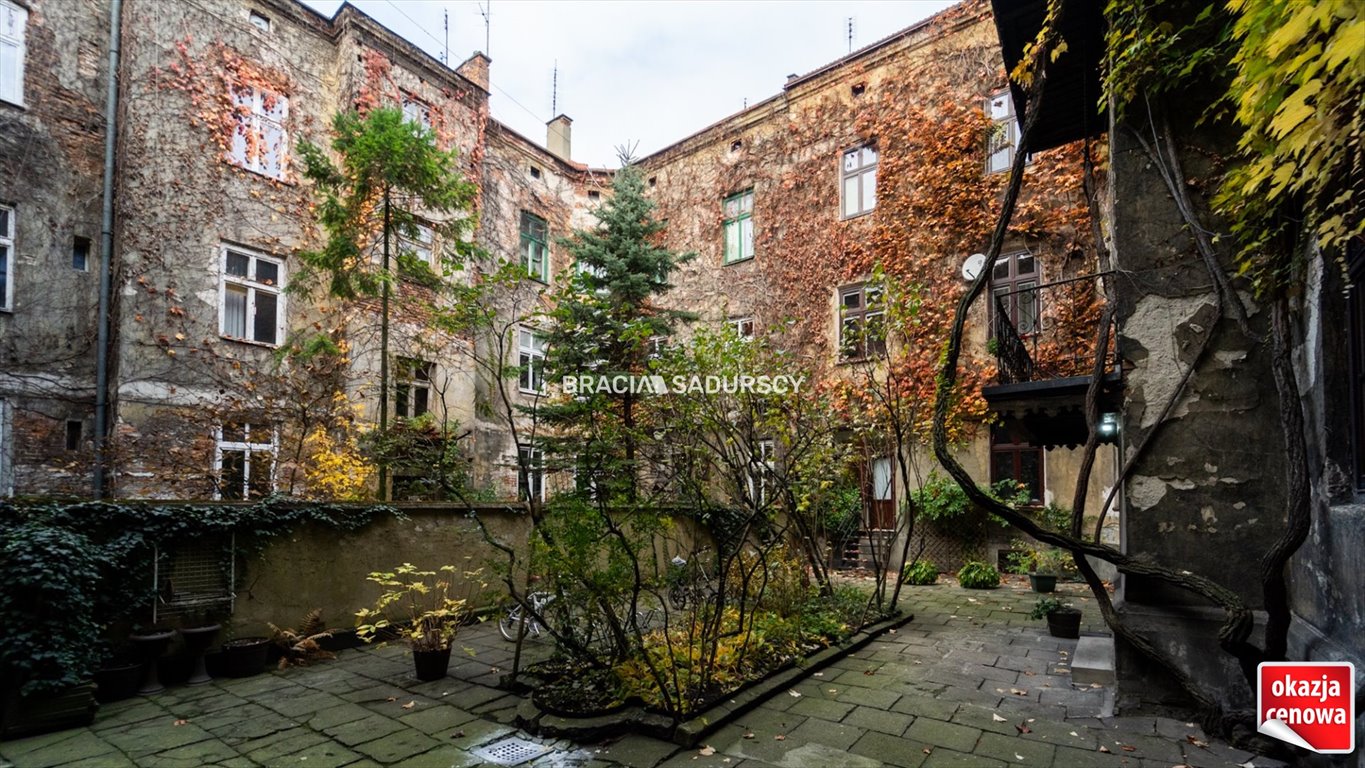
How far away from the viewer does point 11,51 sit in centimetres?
980

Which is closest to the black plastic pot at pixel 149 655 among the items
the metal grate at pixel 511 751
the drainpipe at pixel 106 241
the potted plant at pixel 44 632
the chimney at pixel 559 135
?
the potted plant at pixel 44 632

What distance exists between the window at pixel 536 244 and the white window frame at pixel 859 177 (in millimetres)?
8041

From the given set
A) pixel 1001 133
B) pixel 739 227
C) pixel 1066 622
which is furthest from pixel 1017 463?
pixel 739 227

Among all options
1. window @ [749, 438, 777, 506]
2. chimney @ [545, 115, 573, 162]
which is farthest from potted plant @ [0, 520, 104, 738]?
chimney @ [545, 115, 573, 162]

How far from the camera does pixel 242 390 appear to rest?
34.8ft

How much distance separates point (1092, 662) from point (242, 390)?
12.4 metres

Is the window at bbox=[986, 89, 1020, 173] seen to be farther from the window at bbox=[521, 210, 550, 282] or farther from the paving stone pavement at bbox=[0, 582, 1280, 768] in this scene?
the window at bbox=[521, 210, 550, 282]

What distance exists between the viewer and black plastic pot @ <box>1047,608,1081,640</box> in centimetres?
695

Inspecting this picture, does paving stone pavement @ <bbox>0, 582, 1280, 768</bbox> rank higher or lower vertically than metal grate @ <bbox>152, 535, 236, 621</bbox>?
lower

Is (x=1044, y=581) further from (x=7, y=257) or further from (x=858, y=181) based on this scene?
(x=7, y=257)

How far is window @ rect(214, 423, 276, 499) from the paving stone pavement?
4.53 meters

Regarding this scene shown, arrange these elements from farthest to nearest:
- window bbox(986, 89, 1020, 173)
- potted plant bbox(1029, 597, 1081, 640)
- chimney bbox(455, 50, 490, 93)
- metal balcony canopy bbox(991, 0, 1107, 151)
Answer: chimney bbox(455, 50, 490, 93) < window bbox(986, 89, 1020, 173) < potted plant bbox(1029, 597, 1081, 640) < metal balcony canopy bbox(991, 0, 1107, 151)

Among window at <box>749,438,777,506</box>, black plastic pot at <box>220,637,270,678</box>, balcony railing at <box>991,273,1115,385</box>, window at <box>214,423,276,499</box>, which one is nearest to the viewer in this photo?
black plastic pot at <box>220,637,270,678</box>

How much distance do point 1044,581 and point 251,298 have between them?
14389mm
